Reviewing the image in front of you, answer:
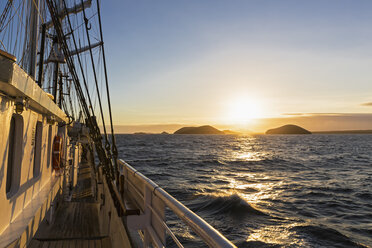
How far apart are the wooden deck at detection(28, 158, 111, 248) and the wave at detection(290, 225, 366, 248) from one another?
25.9ft

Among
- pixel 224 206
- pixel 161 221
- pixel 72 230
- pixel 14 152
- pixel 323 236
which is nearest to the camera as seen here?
pixel 161 221

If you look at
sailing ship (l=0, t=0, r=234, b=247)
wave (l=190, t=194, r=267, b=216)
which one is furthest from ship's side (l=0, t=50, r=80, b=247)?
wave (l=190, t=194, r=267, b=216)

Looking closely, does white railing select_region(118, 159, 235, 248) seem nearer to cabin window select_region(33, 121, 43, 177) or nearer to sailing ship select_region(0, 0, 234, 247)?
sailing ship select_region(0, 0, 234, 247)

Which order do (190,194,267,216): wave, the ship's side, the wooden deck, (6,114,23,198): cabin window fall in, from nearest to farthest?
the ship's side, (6,114,23,198): cabin window, the wooden deck, (190,194,267,216): wave

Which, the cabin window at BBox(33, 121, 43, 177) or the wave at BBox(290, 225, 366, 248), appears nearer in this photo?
the cabin window at BBox(33, 121, 43, 177)

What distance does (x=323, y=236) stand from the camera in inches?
408

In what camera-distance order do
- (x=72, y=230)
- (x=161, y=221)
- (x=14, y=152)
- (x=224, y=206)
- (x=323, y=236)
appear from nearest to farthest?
(x=161, y=221) → (x=14, y=152) → (x=72, y=230) → (x=323, y=236) → (x=224, y=206)

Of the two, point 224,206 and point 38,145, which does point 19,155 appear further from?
point 224,206

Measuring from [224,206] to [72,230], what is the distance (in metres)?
9.52

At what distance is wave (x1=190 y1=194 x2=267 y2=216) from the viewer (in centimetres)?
1363

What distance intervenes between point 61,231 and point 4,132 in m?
3.81

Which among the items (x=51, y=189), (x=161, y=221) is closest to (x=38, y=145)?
(x=51, y=189)

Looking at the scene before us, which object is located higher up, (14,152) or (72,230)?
(14,152)

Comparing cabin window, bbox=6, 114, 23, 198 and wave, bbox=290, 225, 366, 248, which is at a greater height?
cabin window, bbox=6, 114, 23, 198
